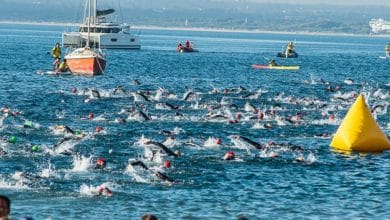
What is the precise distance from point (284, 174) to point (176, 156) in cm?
401

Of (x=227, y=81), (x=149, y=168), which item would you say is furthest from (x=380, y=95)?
(x=149, y=168)

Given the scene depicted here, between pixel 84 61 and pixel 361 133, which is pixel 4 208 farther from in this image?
pixel 84 61

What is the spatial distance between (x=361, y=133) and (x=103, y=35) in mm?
104898

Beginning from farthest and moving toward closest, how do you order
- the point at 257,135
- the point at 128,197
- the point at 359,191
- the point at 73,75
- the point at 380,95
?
1. the point at 73,75
2. the point at 380,95
3. the point at 257,135
4. the point at 359,191
5. the point at 128,197

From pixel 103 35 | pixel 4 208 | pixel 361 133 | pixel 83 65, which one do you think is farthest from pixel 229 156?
pixel 103 35

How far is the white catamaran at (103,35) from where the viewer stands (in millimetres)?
133000

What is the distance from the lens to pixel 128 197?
28.8 m

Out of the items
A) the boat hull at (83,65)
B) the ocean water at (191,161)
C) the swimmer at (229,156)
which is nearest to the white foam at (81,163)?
the ocean water at (191,161)

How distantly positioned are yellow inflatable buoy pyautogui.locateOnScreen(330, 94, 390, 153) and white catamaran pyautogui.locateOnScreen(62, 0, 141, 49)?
301 feet

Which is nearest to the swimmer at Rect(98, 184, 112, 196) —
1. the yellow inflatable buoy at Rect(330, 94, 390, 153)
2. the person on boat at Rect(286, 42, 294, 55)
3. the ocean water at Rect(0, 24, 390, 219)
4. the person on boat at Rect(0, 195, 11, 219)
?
the ocean water at Rect(0, 24, 390, 219)

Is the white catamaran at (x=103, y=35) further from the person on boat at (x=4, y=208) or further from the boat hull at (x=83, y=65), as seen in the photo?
the person on boat at (x=4, y=208)

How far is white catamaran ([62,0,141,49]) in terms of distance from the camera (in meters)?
133

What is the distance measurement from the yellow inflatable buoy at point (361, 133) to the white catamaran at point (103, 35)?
91.9 meters

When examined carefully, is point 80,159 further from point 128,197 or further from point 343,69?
point 343,69
